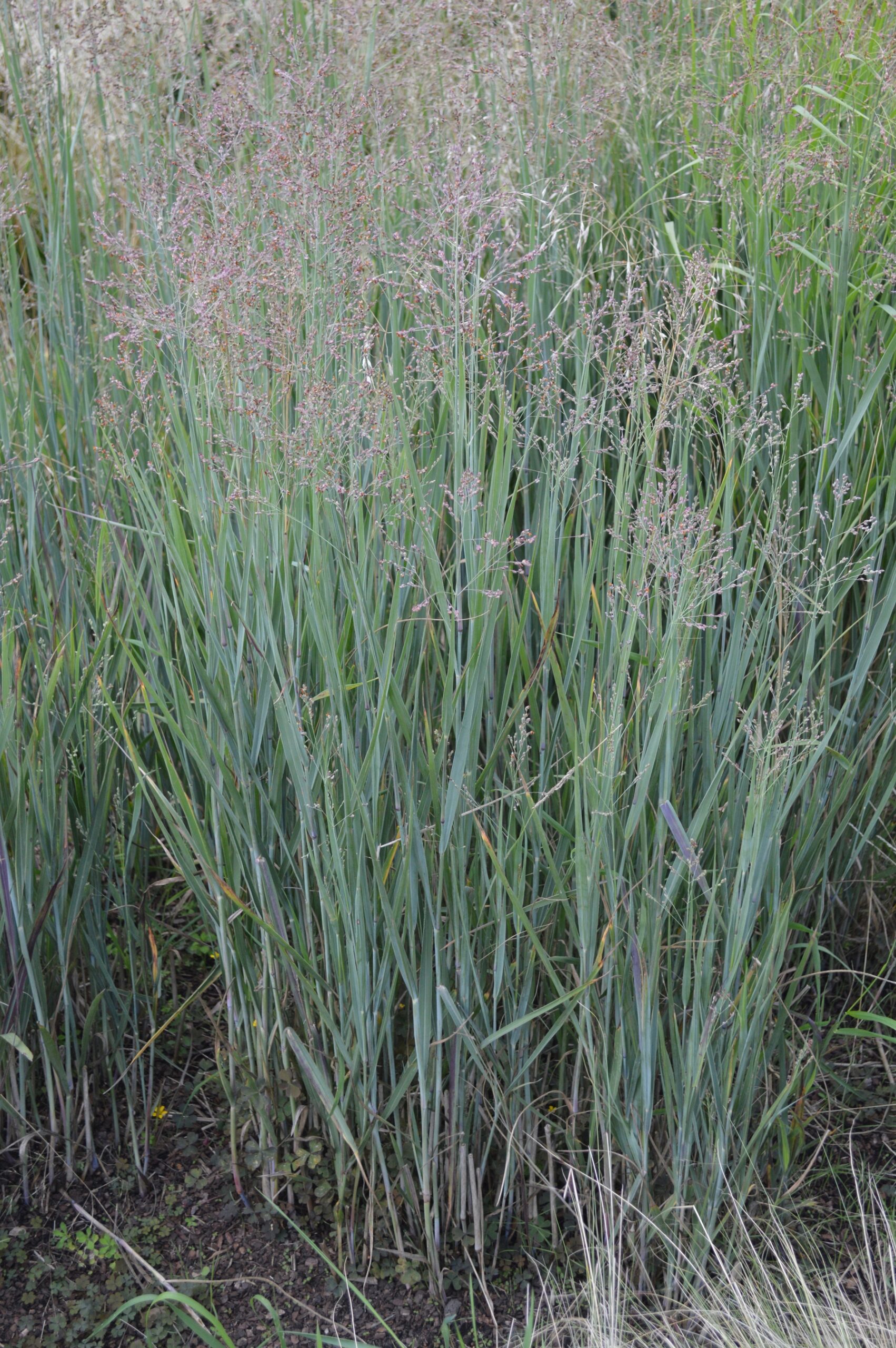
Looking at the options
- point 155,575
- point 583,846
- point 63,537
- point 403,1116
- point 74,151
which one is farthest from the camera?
point 74,151

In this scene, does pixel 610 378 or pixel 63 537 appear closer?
pixel 610 378

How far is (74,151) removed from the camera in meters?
2.87

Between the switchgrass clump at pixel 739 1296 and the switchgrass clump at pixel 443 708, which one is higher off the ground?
the switchgrass clump at pixel 443 708

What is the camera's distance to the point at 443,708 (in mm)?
1500

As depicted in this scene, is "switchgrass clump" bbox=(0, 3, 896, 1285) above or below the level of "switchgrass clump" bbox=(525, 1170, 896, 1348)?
above

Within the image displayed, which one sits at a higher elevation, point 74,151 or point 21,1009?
point 74,151

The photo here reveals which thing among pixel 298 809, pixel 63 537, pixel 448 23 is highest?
pixel 448 23

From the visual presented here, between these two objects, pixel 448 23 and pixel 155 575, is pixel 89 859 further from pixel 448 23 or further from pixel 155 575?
pixel 448 23

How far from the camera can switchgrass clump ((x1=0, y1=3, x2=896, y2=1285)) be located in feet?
4.77

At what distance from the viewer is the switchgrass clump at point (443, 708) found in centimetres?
146

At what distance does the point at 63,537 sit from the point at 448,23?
200cm

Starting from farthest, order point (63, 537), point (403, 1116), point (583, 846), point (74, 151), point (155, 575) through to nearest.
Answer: point (74, 151), point (63, 537), point (403, 1116), point (155, 575), point (583, 846)

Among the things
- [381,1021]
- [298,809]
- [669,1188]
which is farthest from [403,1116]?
[298,809]

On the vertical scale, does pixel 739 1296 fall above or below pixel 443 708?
below
